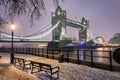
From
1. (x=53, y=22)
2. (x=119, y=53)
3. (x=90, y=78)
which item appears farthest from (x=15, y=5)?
(x=53, y=22)

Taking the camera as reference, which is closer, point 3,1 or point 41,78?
point 3,1

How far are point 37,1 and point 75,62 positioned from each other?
829 centimetres

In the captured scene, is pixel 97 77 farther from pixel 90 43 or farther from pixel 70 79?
pixel 90 43

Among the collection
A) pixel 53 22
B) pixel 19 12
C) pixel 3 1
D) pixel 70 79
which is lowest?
pixel 70 79

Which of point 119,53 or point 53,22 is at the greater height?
point 53,22

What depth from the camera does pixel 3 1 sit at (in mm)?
4500

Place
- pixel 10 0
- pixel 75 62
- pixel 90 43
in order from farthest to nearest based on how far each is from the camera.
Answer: pixel 90 43
pixel 75 62
pixel 10 0

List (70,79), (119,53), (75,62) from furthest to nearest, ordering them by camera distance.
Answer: (75,62)
(119,53)
(70,79)

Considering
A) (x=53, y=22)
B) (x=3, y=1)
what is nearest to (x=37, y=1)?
(x=3, y=1)

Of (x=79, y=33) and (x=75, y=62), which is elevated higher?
(x=79, y=33)

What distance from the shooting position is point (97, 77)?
768cm

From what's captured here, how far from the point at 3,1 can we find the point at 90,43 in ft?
324

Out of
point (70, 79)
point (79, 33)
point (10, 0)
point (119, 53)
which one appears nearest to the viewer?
point (10, 0)

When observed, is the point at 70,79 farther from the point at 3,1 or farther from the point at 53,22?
the point at 53,22
